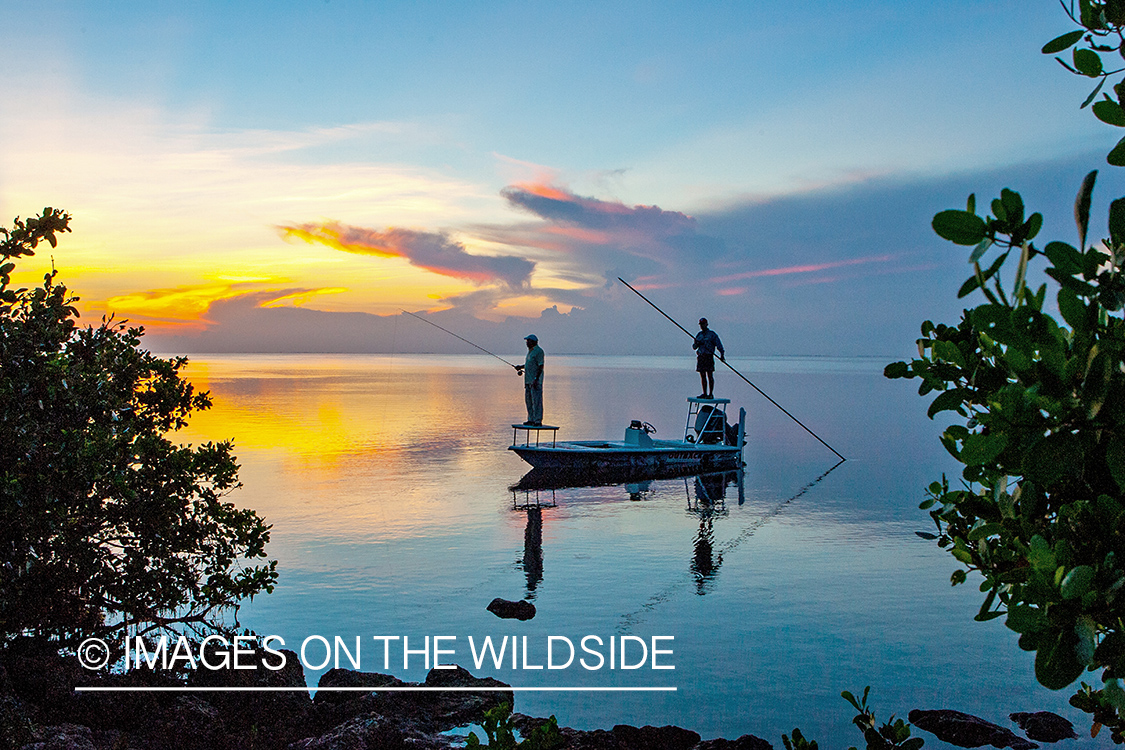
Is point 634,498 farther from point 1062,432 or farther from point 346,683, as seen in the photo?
point 1062,432

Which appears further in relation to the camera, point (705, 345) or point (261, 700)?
point (705, 345)

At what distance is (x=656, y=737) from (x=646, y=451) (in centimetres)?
1625

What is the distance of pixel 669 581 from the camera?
1307cm

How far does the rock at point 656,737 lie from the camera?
7408mm

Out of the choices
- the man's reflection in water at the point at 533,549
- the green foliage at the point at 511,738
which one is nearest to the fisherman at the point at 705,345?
the man's reflection in water at the point at 533,549

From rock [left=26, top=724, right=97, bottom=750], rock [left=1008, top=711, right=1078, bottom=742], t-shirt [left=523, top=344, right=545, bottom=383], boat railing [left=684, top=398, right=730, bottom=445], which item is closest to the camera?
rock [left=26, top=724, right=97, bottom=750]

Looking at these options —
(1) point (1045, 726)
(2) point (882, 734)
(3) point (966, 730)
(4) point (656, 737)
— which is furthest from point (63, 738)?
(1) point (1045, 726)

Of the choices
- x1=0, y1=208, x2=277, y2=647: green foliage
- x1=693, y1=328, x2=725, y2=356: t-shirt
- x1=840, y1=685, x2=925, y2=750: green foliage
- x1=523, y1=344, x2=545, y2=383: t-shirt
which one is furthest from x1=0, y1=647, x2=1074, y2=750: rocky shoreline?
x1=693, y1=328, x2=725, y2=356: t-shirt

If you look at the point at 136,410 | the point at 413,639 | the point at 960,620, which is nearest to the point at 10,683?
the point at 136,410

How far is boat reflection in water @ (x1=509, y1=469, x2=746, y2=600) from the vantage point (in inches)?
547

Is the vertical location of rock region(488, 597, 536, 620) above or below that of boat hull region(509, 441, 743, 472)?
below

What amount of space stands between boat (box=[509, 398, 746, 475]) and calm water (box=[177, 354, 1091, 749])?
3.17 ft

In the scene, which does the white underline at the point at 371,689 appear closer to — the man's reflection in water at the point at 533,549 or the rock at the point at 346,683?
the rock at the point at 346,683

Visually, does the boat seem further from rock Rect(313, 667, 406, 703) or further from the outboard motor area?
rock Rect(313, 667, 406, 703)
